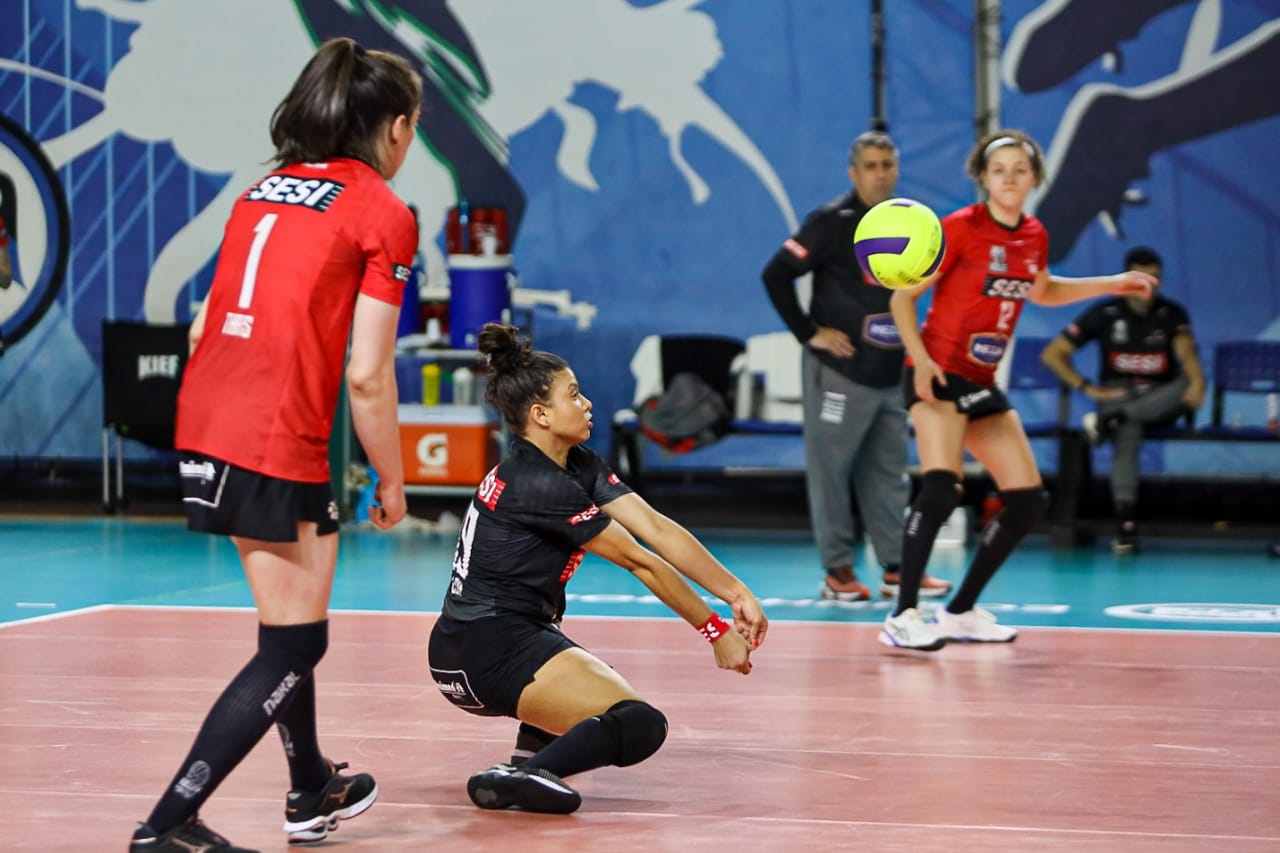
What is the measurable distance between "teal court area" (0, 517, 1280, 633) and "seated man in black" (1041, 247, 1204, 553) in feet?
1.65

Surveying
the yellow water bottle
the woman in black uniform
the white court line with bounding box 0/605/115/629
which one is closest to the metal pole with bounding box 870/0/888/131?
the yellow water bottle

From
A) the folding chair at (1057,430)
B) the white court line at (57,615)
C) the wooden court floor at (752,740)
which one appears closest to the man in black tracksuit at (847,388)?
the wooden court floor at (752,740)

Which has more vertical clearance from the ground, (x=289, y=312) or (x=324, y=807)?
(x=289, y=312)

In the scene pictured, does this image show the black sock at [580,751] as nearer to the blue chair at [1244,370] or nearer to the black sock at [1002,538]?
the black sock at [1002,538]

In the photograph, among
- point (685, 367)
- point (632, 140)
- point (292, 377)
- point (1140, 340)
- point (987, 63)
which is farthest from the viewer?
point (632, 140)

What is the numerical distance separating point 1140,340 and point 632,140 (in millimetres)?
4061

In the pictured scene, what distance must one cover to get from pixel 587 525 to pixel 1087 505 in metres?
8.62

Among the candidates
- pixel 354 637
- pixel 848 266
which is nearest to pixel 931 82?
pixel 848 266

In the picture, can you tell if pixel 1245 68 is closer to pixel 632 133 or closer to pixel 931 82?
pixel 931 82

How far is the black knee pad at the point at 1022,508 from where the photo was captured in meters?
6.52

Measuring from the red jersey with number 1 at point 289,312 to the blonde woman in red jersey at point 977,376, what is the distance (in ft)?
11.6

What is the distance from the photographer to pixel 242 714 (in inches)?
127

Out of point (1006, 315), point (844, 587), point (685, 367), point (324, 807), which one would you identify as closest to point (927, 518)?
point (1006, 315)

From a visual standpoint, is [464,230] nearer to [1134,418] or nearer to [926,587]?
[1134,418]
